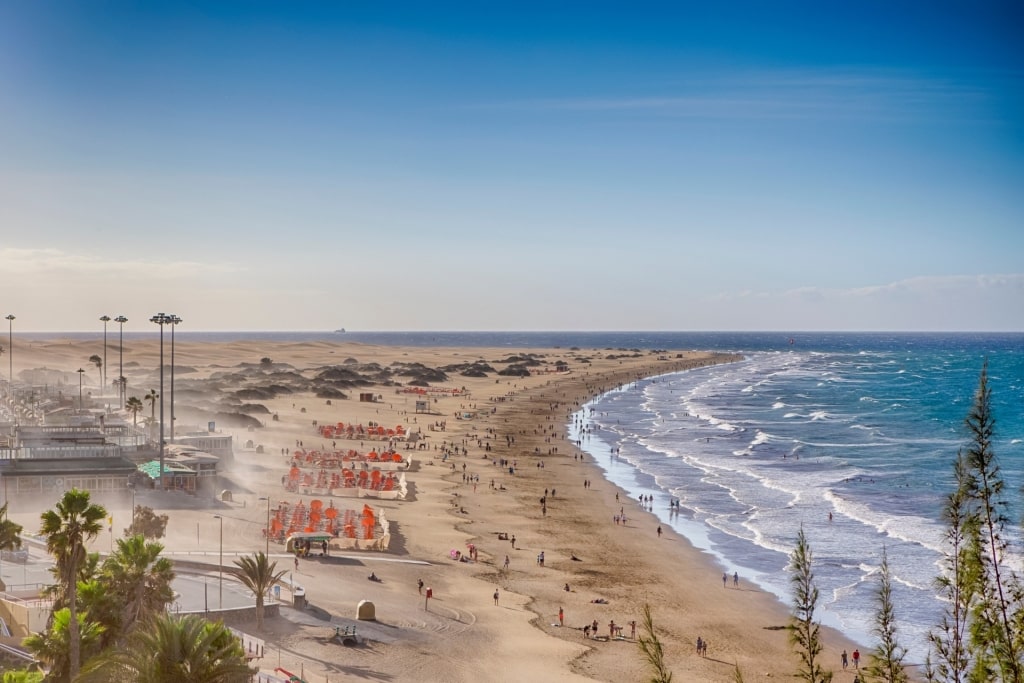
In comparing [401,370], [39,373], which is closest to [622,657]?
[39,373]

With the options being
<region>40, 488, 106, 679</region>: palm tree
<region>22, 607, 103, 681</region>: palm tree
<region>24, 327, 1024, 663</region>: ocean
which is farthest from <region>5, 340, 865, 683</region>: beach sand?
<region>40, 488, 106, 679</region>: palm tree

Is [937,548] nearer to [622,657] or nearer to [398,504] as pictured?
[622,657]

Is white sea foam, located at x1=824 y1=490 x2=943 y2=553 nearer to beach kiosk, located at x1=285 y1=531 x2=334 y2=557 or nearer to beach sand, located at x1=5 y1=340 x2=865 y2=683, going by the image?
beach sand, located at x1=5 y1=340 x2=865 y2=683

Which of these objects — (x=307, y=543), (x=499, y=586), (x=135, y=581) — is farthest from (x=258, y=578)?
(x=499, y=586)

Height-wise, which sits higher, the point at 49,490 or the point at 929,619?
the point at 49,490

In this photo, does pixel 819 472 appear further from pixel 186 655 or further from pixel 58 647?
pixel 186 655
